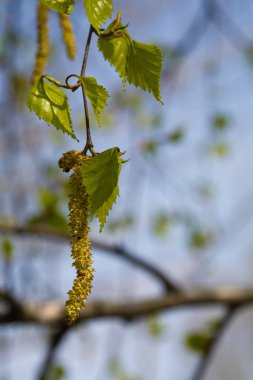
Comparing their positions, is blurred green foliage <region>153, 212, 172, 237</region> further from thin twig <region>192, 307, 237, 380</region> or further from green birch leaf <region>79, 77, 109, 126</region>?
green birch leaf <region>79, 77, 109, 126</region>

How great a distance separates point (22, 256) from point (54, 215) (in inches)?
15.8

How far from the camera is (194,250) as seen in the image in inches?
177

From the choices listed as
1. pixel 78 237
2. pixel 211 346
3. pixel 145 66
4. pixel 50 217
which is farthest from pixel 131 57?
pixel 211 346

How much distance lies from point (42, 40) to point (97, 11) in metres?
0.25

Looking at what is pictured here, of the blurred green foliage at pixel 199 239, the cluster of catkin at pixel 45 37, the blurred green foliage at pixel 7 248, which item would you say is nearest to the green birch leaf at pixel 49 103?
the cluster of catkin at pixel 45 37

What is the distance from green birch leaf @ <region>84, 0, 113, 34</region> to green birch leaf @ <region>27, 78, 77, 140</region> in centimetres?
12

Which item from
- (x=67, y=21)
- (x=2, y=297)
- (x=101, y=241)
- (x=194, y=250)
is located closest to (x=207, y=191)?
(x=194, y=250)

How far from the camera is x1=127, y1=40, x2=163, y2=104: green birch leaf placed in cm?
101

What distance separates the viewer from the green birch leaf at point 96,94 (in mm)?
953

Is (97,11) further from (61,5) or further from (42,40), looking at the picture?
(42,40)

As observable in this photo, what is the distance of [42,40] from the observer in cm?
117

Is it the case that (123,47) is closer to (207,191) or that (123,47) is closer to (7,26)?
(7,26)

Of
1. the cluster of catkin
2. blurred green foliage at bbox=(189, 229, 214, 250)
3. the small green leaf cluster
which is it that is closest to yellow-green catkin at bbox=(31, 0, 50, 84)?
the cluster of catkin

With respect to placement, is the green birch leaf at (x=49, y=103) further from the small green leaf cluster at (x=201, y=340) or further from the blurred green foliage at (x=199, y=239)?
the blurred green foliage at (x=199, y=239)
